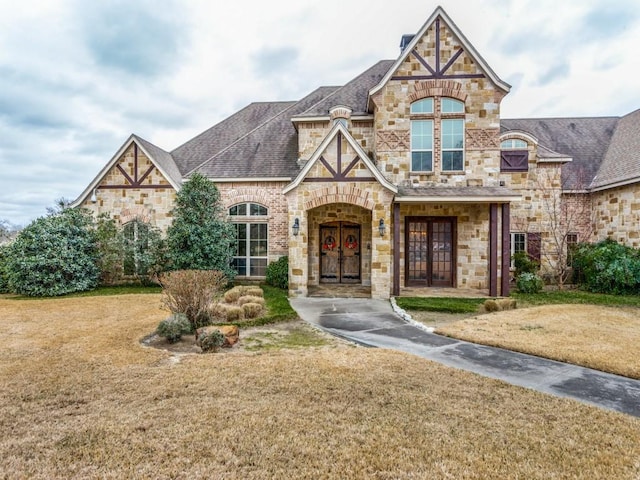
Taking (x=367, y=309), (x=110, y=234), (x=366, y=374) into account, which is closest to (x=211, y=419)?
(x=366, y=374)

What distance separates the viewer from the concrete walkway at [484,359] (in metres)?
4.52

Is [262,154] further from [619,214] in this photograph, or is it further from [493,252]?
[619,214]

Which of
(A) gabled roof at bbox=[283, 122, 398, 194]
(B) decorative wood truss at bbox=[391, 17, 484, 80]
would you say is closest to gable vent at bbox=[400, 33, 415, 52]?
(B) decorative wood truss at bbox=[391, 17, 484, 80]

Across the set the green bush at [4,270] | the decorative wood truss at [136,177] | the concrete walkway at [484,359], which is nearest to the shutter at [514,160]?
the concrete walkway at [484,359]

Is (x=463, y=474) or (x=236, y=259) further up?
(x=236, y=259)

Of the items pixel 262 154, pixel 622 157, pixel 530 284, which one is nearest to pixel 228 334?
pixel 262 154

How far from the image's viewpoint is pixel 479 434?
3.45 metres

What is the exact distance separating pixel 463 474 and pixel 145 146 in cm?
1597

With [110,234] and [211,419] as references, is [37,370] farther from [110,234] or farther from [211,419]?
[110,234]

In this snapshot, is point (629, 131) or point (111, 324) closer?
point (111, 324)

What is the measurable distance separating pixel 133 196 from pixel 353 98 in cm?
1076

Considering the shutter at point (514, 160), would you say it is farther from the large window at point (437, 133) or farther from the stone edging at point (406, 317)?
the stone edging at point (406, 317)

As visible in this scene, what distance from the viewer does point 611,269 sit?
39.8ft

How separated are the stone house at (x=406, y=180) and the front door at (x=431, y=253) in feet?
0.14
